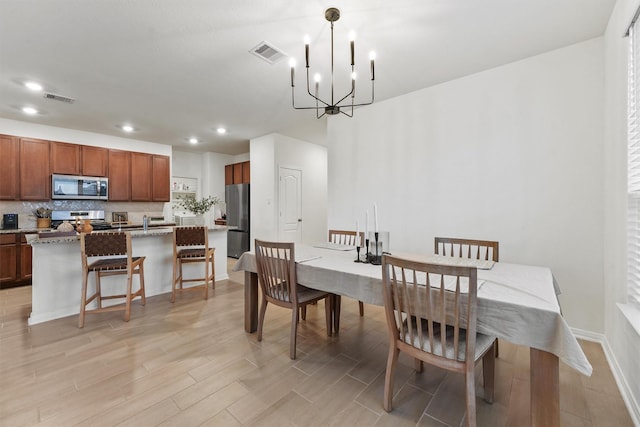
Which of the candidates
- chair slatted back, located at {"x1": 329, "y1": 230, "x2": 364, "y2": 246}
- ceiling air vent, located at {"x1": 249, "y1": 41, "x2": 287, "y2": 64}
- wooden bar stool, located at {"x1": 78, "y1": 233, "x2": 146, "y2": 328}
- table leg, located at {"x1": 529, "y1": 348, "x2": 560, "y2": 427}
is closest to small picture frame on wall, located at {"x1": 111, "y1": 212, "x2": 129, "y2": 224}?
wooden bar stool, located at {"x1": 78, "y1": 233, "x2": 146, "y2": 328}

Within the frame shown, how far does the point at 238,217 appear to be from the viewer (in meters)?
6.21

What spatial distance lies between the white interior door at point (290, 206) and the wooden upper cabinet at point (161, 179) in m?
2.55

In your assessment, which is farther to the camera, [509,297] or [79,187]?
[79,187]

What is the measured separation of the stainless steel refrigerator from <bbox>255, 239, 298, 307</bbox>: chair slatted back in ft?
12.4

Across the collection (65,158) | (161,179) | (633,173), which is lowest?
(633,173)

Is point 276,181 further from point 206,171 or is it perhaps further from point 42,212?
point 42,212

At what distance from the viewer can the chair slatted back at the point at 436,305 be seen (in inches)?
51.5

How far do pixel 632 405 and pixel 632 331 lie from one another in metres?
0.41

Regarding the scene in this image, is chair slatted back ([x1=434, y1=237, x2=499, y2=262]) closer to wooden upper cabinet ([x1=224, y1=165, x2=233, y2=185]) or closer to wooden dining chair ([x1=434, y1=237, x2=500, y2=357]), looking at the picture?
wooden dining chair ([x1=434, y1=237, x2=500, y2=357])

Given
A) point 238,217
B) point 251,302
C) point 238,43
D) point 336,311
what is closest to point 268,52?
point 238,43

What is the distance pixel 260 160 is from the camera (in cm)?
548

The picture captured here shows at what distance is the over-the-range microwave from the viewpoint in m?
4.55

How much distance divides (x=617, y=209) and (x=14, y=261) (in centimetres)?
701

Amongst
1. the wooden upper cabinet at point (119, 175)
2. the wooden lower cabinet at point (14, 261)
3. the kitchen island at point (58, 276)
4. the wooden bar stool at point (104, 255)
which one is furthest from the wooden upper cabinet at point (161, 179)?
the wooden bar stool at point (104, 255)
